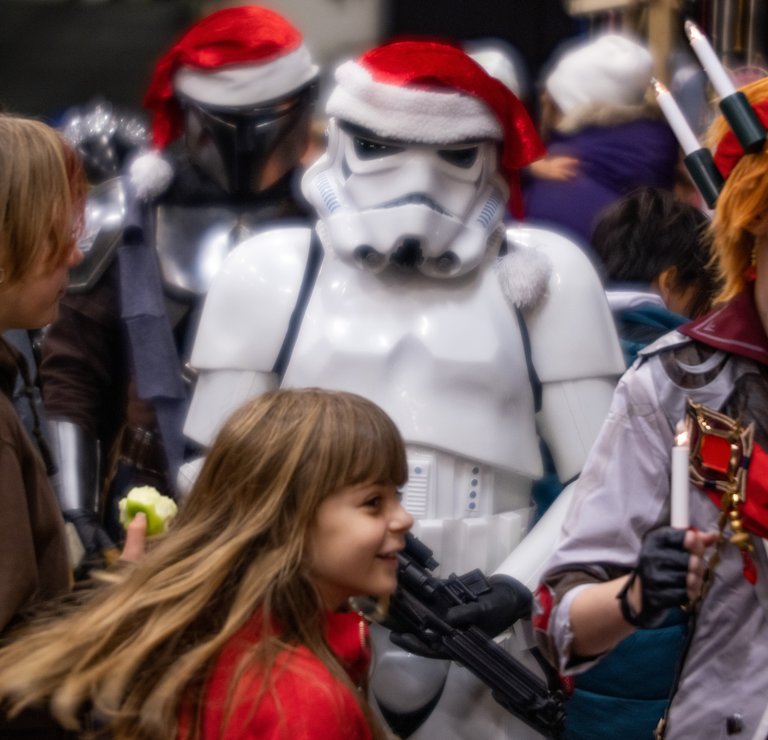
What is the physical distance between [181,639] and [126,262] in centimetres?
161

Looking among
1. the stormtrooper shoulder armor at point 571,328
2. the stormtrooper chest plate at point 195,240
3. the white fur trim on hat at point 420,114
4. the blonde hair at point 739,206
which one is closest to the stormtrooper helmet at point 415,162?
the white fur trim on hat at point 420,114

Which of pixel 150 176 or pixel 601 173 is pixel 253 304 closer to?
pixel 150 176

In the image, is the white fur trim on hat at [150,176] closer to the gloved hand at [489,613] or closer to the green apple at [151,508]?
the green apple at [151,508]

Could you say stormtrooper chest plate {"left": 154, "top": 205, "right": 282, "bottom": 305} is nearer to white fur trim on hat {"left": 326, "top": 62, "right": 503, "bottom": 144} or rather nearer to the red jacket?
white fur trim on hat {"left": 326, "top": 62, "right": 503, "bottom": 144}

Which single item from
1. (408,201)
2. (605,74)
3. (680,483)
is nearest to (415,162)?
(408,201)

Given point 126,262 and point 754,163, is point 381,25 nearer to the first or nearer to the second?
point 126,262

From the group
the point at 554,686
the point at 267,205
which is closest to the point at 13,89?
the point at 267,205

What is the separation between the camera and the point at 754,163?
2178 mm

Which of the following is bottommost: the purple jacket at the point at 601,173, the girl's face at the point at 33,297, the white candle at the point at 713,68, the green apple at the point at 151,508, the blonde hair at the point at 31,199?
the purple jacket at the point at 601,173

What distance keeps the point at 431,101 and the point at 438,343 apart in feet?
1.38

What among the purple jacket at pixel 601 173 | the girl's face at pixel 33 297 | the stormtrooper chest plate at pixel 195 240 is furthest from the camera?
the purple jacket at pixel 601 173

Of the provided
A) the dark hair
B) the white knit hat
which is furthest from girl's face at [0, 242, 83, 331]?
the white knit hat

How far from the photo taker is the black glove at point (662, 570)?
199 centimetres

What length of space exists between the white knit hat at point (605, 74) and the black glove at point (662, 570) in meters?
2.53
